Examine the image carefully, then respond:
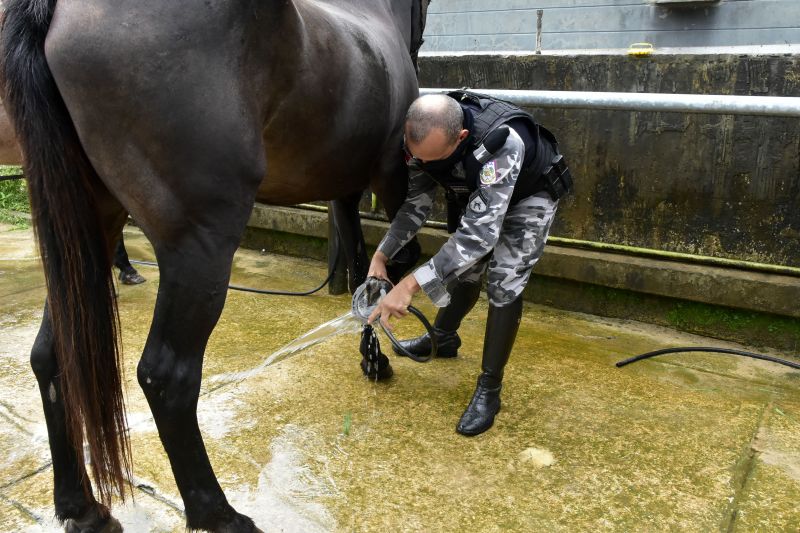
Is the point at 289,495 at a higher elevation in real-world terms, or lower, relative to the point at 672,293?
lower

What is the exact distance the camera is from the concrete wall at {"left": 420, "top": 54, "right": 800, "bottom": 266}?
3.16 m

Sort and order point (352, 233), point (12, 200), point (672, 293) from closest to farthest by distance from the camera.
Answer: point (352, 233) → point (672, 293) → point (12, 200)

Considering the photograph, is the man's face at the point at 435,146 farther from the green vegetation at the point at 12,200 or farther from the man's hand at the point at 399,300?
the green vegetation at the point at 12,200

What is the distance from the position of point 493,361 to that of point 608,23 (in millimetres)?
4907

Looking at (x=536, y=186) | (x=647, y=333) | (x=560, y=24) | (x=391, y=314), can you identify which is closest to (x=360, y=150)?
(x=391, y=314)

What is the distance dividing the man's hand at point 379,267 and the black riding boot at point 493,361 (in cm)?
45

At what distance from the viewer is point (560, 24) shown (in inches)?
254

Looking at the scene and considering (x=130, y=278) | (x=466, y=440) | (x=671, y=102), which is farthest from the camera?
(x=130, y=278)

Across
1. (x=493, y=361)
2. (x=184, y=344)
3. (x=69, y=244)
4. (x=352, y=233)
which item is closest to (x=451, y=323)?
(x=493, y=361)

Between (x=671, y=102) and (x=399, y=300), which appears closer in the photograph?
(x=399, y=300)

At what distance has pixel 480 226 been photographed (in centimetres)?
A: 216

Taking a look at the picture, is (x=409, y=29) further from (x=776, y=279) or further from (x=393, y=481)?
(x=776, y=279)

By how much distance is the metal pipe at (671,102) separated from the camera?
2131 millimetres

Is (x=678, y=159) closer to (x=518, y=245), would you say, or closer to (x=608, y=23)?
(x=518, y=245)
